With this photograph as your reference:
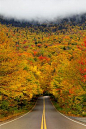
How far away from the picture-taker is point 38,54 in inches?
5610

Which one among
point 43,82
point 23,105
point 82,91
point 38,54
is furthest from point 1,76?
point 38,54

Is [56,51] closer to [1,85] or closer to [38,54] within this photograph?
[38,54]

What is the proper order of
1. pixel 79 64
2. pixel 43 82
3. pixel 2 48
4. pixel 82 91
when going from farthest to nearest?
1. pixel 43 82
2. pixel 79 64
3. pixel 82 91
4. pixel 2 48

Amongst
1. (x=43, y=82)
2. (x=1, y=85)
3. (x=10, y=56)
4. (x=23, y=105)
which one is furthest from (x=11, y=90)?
(x=43, y=82)

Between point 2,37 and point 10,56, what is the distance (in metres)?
2.45

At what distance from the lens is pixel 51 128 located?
11.3 metres

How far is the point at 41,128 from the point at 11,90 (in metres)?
6.44

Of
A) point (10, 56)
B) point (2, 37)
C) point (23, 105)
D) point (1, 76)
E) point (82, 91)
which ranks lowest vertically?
point (23, 105)

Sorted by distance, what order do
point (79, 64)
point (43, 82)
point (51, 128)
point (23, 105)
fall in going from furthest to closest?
point (43, 82)
point (23, 105)
point (79, 64)
point (51, 128)

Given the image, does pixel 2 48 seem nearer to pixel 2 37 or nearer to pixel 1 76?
pixel 2 37

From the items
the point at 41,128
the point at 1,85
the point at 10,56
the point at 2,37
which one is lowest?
the point at 41,128

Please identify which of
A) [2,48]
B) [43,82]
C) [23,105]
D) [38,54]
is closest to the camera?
[2,48]

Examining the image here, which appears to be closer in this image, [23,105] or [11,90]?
[11,90]

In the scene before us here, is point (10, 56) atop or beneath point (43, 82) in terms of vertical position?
atop
